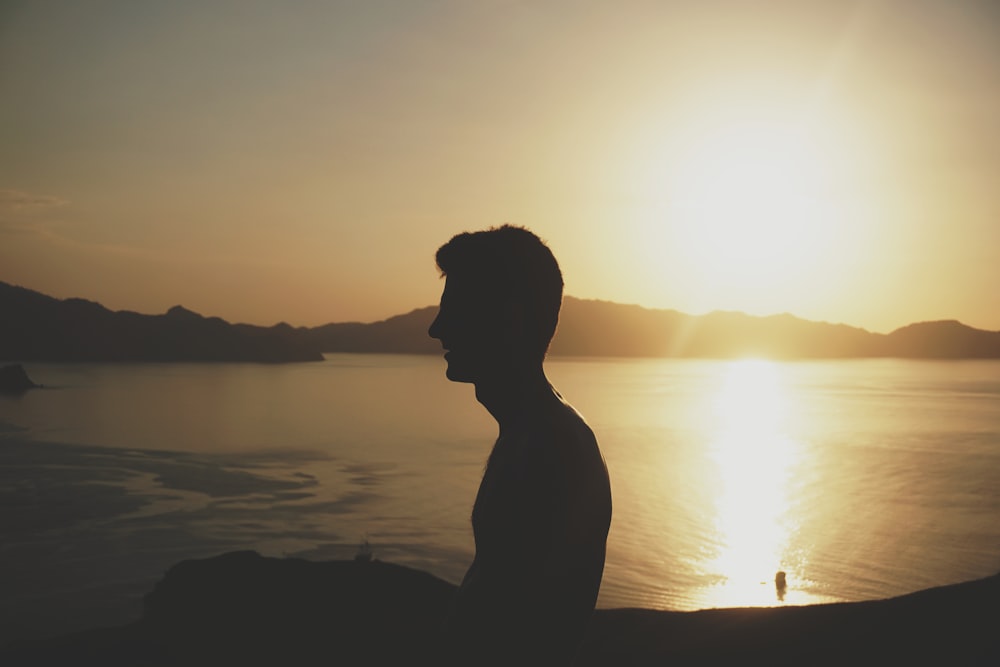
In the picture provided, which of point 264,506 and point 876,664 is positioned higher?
point 876,664

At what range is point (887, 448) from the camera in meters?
70.4

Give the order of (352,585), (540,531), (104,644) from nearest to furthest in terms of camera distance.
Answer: (540,531), (104,644), (352,585)

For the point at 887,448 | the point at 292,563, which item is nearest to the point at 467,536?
the point at 292,563

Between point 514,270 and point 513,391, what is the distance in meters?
0.35

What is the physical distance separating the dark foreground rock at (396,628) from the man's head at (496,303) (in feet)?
20.0

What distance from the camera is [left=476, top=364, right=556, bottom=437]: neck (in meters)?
2.12

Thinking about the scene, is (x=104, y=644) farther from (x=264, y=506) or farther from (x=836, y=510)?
(x=836, y=510)

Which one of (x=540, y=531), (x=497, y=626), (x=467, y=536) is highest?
(x=540, y=531)

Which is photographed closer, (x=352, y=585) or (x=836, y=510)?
(x=352, y=585)

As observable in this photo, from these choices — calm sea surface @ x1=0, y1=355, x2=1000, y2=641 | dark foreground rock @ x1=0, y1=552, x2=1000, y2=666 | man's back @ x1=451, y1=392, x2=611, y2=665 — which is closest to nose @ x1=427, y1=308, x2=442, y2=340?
man's back @ x1=451, y1=392, x2=611, y2=665

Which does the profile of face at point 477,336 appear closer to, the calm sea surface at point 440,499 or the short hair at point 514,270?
the short hair at point 514,270

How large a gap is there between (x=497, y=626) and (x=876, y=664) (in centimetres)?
899

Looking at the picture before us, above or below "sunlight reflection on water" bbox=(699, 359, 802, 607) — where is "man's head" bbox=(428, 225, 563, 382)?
above

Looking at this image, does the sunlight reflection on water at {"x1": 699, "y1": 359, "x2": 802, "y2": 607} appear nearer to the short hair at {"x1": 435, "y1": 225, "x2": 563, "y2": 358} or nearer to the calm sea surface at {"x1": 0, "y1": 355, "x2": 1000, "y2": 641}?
the calm sea surface at {"x1": 0, "y1": 355, "x2": 1000, "y2": 641}
